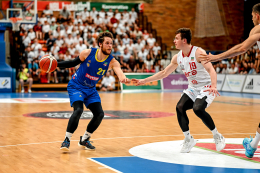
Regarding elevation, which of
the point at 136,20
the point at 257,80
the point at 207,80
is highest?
the point at 136,20

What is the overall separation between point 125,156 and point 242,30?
27.7 metres

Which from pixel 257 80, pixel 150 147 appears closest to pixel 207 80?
pixel 150 147

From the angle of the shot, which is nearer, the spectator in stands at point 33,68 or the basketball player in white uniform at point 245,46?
the basketball player in white uniform at point 245,46

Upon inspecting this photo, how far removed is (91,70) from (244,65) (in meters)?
17.8

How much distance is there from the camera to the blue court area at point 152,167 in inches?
198

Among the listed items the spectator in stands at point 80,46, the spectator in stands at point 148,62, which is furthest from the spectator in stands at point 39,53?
the spectator in stands at point 148,62

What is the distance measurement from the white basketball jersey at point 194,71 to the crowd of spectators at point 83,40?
16.1 m

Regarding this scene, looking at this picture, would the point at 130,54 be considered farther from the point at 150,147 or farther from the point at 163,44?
the point at 150,147

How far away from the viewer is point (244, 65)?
74.8ft

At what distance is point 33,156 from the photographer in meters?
6.00

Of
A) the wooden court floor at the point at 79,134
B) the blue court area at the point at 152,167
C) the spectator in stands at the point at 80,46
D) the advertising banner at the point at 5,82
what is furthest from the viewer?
the spectator in stands at the point at 80,46

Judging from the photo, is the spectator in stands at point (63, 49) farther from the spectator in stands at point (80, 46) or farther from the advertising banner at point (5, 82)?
the advertising banner at point (5, 82)

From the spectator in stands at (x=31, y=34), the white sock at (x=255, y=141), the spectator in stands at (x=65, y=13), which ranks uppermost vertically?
the spectator in stands at (x=65, y=13)

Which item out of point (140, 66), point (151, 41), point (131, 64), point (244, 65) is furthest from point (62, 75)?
point (244, 65)
